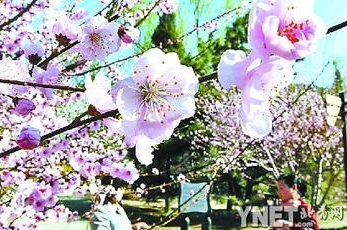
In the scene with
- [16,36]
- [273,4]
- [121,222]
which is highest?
[16,36]

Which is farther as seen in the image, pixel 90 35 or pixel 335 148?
pixel 335 148

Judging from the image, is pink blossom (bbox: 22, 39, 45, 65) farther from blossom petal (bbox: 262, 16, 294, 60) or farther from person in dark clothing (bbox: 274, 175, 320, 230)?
person in dark clothing (bbox: 274, 175, 320, 230)

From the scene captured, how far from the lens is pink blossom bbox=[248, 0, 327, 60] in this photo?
0.57m

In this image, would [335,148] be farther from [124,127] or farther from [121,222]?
[124,127]

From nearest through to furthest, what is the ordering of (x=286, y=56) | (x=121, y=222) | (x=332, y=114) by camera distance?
(x=286, y=56) → (x=121, y=222) → (x=332, y=114)

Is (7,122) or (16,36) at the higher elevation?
(16,36)

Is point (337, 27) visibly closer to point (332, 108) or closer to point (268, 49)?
point (268, 49)

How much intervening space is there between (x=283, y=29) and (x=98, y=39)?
430 millimetres

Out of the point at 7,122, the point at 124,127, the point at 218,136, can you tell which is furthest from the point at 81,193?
the point at 218,136

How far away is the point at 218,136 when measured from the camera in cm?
1103

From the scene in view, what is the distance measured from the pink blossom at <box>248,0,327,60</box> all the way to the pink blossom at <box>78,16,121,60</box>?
40cm

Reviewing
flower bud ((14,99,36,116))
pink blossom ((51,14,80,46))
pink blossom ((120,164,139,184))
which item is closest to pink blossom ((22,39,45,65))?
pink blossom ((51,14,80,46))

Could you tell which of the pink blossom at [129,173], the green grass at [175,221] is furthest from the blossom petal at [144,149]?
the green grass at [175,221]

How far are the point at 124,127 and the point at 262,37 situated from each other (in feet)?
0.72
